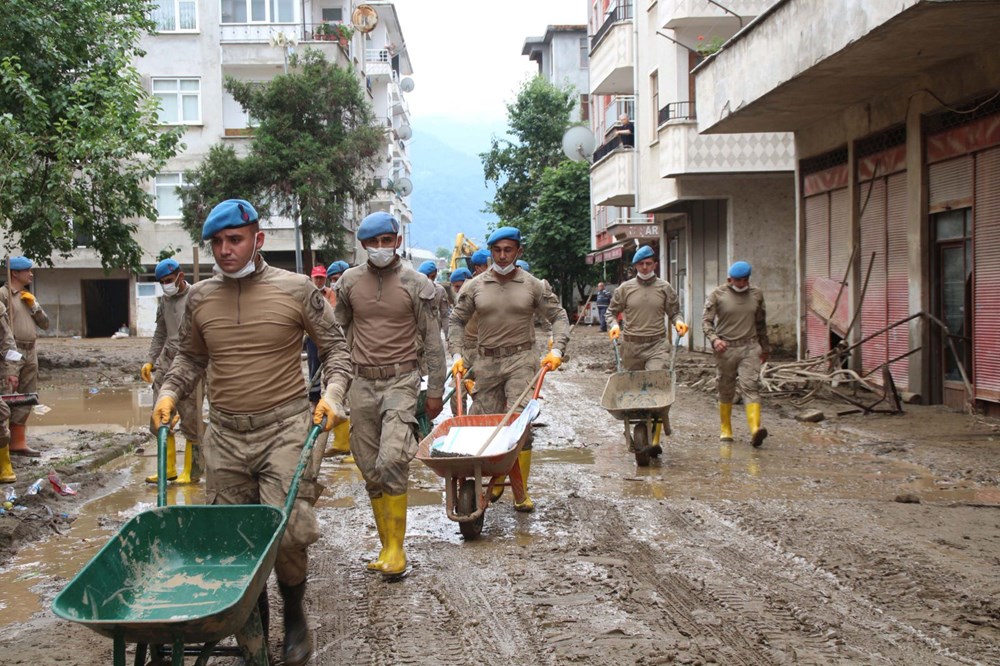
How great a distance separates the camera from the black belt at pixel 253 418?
15.8 feet

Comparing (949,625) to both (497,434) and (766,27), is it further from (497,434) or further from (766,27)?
(766,27)

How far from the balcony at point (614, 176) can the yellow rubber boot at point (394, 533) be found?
74.0 feet

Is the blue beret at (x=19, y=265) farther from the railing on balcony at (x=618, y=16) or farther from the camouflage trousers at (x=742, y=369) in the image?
the railing on balcony at (x=618, y=16)

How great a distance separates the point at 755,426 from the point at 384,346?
574 centimetres

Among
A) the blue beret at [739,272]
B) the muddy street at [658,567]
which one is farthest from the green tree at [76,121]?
the blue beret at [739,272]

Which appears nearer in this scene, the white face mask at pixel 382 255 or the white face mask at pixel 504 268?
the white face mask at pixel 382 255

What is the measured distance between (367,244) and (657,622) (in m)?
2.96

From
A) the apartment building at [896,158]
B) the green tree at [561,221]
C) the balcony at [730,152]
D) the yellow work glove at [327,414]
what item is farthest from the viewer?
the green tree at [561,221]

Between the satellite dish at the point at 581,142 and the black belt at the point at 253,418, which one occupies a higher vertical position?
the satellite dish at the point at 581,142

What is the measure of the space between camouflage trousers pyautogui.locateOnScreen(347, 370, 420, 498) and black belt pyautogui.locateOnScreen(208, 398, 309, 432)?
143 centimetres

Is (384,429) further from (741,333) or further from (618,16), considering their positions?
(618,16)

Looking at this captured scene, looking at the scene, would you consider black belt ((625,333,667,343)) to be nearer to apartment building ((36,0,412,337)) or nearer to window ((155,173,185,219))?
apartment building ((36,0,412,337))

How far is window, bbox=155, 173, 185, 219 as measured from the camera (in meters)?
38.5

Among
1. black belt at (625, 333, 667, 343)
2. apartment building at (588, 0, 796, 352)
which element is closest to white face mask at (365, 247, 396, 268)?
black belt at (625, 333, 667, 343)
